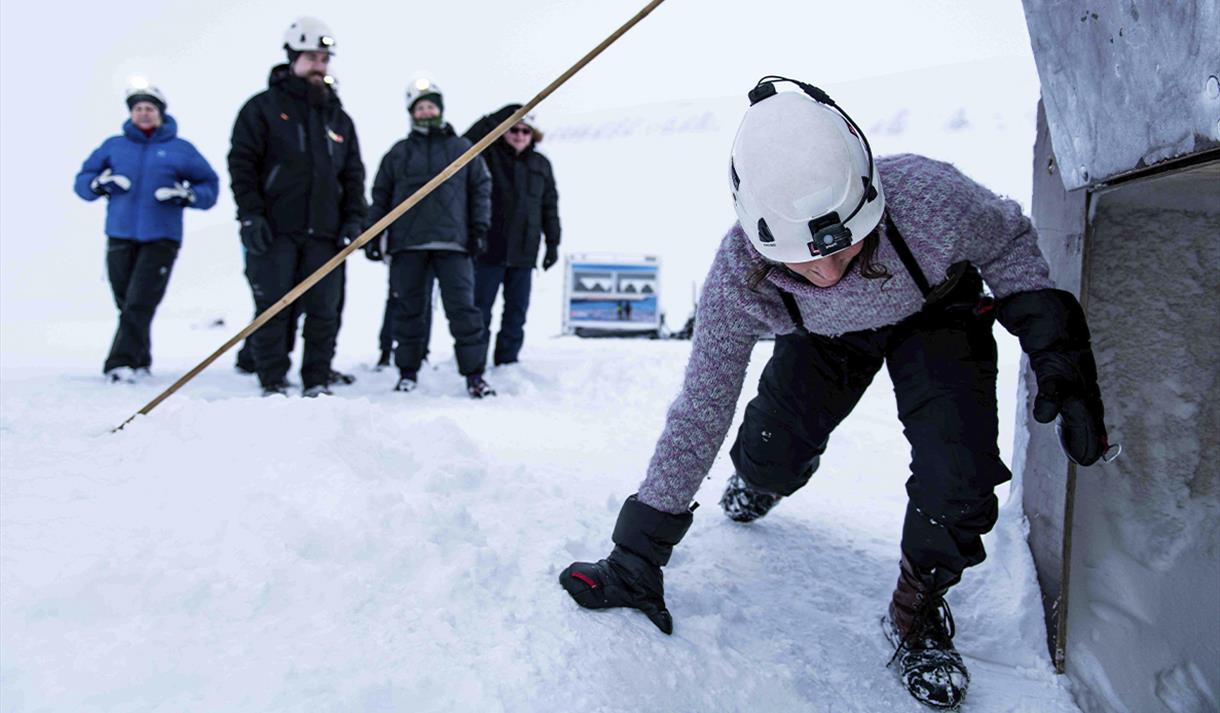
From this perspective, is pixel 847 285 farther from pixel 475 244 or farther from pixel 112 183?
pixel 112 183

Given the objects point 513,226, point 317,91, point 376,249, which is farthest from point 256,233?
point 513,226

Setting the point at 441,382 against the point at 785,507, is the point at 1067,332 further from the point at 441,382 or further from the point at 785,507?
the point at 441,382

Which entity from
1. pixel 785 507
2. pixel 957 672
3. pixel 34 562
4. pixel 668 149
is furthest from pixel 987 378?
pixel 668 149

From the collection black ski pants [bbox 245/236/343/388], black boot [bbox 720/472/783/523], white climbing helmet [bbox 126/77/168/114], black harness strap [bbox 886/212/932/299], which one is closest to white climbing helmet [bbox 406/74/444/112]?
black ski pants [bbox 245/236/343/388]

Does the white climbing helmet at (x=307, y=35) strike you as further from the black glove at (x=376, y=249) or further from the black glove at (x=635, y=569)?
the black glove at (x=635, y=569)

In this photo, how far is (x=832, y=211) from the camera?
1802 mm

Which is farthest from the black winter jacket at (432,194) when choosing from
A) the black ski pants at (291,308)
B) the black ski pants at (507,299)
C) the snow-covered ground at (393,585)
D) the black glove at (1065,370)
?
the black glove at (1065,370)

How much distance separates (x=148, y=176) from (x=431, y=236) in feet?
6.11

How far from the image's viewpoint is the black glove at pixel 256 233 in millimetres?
4680

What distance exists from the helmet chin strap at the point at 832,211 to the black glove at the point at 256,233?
3.54 metres

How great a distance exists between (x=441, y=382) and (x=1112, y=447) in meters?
4.51

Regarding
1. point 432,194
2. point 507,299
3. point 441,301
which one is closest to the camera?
point 432,194

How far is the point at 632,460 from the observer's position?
3910mm

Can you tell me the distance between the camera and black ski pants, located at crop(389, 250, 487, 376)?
17.6ft
